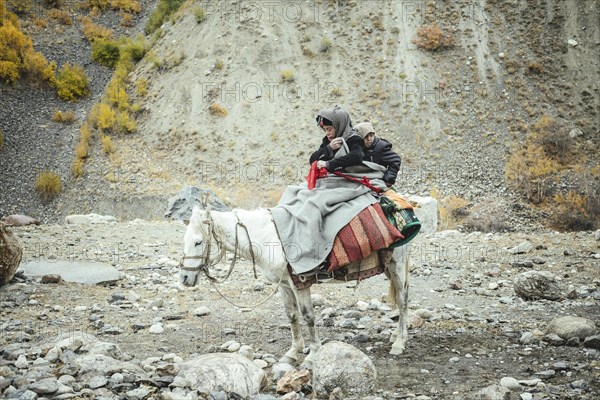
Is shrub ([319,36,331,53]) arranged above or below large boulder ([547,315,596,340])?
above

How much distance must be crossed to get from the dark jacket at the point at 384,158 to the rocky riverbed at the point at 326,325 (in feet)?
5.36

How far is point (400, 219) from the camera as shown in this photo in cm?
725

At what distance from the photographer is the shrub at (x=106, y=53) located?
38156 millimetres

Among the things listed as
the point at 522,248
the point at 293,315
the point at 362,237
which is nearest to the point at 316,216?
the point at 362,237

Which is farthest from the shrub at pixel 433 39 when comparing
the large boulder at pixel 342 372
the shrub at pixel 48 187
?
the large boulder at pixel 342 372

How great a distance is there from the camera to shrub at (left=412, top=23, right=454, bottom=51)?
32.1 m

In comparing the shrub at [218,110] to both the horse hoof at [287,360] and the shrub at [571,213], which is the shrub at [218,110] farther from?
the horse hoof at [287,360]

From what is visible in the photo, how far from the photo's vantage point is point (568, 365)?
619 cm

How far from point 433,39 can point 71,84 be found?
23.4 metres

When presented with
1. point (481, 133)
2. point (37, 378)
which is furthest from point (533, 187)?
point (37, 378)

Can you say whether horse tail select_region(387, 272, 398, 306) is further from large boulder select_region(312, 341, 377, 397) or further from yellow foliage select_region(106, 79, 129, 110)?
yellow foliage select_region(106, 79, 129, 110)

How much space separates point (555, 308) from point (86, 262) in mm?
9309

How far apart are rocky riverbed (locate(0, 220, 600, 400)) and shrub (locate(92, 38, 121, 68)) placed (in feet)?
86.7

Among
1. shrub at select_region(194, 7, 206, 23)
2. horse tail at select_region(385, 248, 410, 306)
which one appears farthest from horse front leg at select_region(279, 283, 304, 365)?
shrub at select_region(194, 7, 206, 23)
